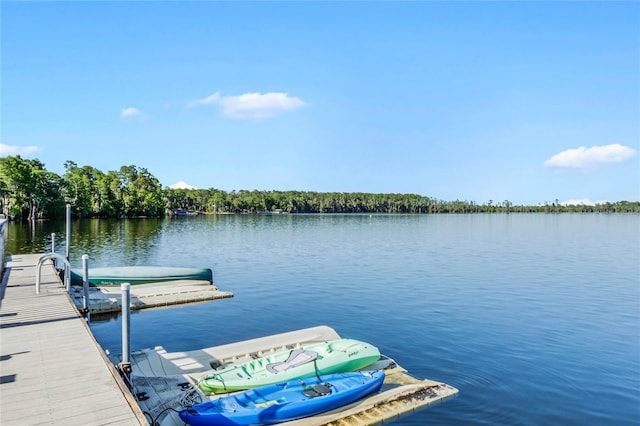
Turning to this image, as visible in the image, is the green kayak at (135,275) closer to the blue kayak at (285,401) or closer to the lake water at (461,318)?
the lake water at (461,318)

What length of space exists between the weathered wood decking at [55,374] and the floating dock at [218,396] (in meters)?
1.52

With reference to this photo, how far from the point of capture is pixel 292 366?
1250cm

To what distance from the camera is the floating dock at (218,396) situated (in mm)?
10523

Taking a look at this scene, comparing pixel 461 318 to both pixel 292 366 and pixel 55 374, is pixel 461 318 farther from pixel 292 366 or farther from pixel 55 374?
pixel 55 374

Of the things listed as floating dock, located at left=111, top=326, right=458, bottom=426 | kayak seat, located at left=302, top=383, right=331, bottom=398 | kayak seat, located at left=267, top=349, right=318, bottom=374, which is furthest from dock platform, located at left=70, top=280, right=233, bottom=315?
kayak seat, located at left=302, top=383, right=331, bottom=398

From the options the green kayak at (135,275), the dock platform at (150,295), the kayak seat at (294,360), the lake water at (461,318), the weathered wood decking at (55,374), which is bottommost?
the lake water at (461,318)

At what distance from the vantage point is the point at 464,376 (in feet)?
48.1

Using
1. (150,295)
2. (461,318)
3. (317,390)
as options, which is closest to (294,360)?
(317,390)

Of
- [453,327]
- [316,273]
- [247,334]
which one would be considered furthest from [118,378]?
[316,273]

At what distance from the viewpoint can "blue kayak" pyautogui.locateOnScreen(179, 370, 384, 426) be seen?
9.72 metres

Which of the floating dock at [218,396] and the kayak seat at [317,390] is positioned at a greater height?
the kayak seat at [317,390]

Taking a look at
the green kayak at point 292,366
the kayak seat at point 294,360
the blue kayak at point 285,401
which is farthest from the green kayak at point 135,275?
the blue kayak at point 285,401

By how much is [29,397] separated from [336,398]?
6580 mm

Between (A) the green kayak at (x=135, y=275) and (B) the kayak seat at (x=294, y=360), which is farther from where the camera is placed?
(A) the green kayak at (x=135, y=275)
